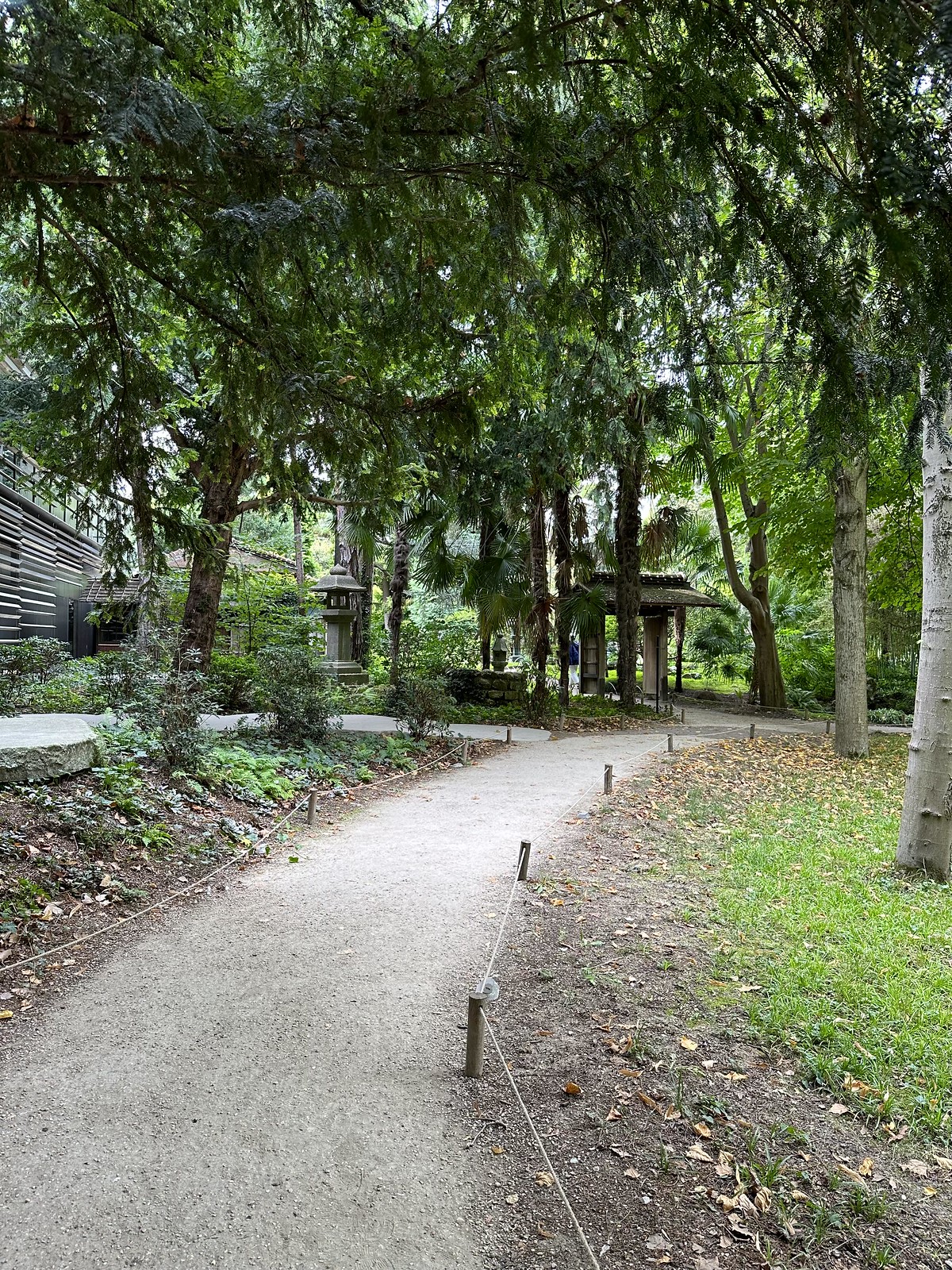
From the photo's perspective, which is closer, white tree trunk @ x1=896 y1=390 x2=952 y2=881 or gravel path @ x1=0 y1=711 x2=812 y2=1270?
gravel path @ x1=0 y1=711 x2=812 y2=1270

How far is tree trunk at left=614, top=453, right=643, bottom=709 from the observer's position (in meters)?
17.1

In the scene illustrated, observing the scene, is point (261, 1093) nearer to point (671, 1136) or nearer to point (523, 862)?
point (671, 1136)

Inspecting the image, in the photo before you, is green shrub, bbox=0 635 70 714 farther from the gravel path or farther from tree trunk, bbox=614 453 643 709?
tree trunk, bbox=614 453 643 709

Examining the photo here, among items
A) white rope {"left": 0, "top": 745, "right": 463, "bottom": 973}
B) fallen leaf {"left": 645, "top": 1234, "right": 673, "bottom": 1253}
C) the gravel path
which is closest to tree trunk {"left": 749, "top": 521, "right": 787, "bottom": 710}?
white rope {"left": 0, "top": 745, "right": 463, "bottom": 973}

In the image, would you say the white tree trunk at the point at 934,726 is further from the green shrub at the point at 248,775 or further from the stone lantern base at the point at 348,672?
the stone lantern base at the point at 348,672

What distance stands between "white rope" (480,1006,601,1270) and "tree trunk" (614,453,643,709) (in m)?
13.8

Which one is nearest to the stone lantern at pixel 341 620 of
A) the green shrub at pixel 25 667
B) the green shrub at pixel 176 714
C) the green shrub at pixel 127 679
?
the green shrub at pixel 25 667

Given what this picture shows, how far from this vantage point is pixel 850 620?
39.7 feet

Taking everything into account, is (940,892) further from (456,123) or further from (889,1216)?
(456,123)

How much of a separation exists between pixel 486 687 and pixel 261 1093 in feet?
44.3

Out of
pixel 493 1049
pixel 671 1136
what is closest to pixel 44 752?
pixel 493 1049

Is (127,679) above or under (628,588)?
under

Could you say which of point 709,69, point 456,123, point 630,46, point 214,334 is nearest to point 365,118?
point 456,123

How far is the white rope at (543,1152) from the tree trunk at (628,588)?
13826 millimetres
